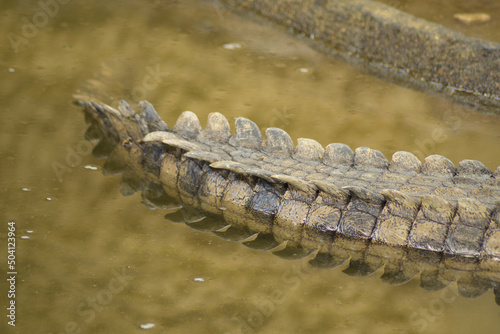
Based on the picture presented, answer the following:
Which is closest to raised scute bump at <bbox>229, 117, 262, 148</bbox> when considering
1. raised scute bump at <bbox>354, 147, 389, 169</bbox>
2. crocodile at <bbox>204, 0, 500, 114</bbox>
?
raised scute bump at <bbox>354, 147, 389, 169</bbox>

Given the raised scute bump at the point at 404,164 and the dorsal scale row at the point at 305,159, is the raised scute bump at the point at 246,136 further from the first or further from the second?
the raised scute bump at the point at 404,164

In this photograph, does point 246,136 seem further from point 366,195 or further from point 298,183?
point 366,195

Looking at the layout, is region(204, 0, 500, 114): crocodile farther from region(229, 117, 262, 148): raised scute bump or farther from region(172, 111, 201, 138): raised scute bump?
region(172, 111, 201, 138): raised scute bump

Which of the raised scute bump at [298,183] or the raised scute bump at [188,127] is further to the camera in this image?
the raised scute bump at [188,127]

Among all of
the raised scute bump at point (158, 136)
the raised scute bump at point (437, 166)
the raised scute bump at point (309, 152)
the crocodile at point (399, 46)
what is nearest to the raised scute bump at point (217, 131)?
the raised scute bump at point (158, 136)

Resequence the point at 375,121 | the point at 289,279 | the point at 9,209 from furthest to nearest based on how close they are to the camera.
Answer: the point at 375,121, the point at 9,209, the point at 289,279

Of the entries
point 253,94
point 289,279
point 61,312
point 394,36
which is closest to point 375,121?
point 253,94

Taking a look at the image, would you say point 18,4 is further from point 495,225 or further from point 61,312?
point 495,225
